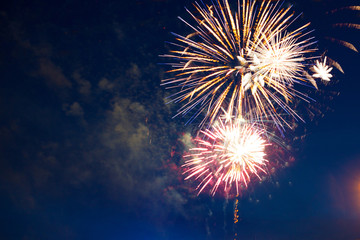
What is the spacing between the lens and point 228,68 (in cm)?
661

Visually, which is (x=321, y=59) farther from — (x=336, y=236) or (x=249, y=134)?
(x=336, y=236)

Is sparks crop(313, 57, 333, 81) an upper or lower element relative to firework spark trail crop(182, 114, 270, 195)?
upper

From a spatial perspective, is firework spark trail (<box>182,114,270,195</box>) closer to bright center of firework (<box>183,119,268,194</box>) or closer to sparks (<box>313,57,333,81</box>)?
bright center of firework (<box>183,119,268,194</box>)

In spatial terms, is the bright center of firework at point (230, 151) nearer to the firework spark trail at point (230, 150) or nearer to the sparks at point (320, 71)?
the firework spark trail at point (230, 150)

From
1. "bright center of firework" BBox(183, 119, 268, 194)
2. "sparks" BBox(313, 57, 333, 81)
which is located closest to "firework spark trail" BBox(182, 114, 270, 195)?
"bright center of firework" BBox(183, 119, 268, 194)

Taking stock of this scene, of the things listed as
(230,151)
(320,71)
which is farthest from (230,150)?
(320,71)

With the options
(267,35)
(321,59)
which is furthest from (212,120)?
(321,59)

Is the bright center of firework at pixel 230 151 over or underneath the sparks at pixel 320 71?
underneath

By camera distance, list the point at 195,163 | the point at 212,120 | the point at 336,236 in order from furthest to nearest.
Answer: the point at 336,236
the point at 195,163
the point at 212,120

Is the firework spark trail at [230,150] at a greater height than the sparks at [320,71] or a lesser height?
lesser

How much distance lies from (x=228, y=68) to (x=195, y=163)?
167 inches

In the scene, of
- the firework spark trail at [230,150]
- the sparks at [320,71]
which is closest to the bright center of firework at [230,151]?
the firework spark trail at [230,150]

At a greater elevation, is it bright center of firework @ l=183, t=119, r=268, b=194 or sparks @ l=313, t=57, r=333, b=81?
sparks @ l=313, t=57, r=333, b=81

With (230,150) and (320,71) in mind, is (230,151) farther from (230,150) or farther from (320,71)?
(320,71)
